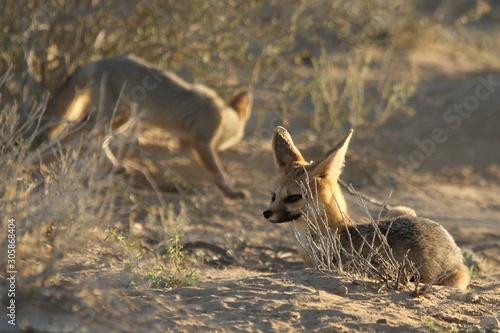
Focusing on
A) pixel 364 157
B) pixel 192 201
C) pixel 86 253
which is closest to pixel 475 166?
pixel 364 157

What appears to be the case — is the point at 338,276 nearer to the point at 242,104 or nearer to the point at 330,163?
the point at 330,163

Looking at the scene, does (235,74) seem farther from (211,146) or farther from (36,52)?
(36,52)

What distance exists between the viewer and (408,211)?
6039mm

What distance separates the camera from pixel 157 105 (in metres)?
8.62

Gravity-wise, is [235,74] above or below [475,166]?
above

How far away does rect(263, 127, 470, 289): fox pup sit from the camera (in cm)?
503

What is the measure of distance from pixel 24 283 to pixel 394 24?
12.3m

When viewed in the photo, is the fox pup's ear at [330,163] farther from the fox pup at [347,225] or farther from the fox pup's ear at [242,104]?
the fox pup's ear at [242,104]
